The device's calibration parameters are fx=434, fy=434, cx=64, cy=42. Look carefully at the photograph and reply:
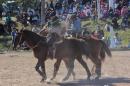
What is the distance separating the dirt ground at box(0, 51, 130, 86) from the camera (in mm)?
12609

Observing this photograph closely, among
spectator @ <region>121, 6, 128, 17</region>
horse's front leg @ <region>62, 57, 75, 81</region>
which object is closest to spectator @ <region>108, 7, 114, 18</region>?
spectator @ <region>121, 6, 128, 17</region>

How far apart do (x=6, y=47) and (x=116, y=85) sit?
40.4ft

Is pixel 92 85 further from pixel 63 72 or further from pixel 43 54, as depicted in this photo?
pixel 63 72

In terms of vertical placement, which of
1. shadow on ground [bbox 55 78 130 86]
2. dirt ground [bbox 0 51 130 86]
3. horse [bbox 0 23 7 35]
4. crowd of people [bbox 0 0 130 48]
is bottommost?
dirt ground [bbox 0 51 130 86]

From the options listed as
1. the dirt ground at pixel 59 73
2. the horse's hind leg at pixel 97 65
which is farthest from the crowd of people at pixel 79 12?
the horse's hind leg at pixel 97 65

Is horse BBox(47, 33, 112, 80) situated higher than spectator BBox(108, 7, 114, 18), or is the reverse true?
spectator BBox(108, 7, 114, 18)

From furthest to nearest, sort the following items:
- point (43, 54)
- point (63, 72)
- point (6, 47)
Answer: point (6, 47) → point (63, 72) → point (43, 54)

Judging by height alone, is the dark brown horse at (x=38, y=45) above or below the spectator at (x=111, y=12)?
below

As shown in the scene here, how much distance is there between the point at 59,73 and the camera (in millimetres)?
14773

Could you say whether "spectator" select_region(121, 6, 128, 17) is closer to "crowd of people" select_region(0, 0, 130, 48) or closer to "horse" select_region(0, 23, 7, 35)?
"crowd of people" select_region(0, 0, 130, 48)

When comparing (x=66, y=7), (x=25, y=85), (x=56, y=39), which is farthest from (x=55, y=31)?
(x=66, y=7)

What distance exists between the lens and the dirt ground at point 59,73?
41.4 ft

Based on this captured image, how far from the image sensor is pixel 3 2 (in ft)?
90.9

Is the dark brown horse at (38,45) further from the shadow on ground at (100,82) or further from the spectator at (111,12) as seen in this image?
the spectator at (111,12)
